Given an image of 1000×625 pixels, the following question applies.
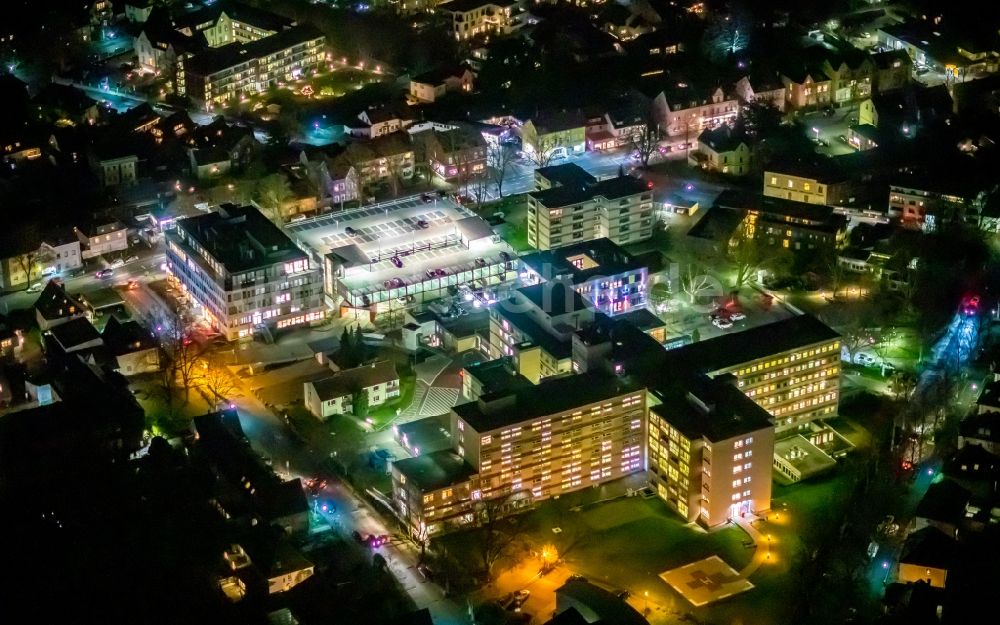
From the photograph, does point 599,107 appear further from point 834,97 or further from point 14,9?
point 14,9

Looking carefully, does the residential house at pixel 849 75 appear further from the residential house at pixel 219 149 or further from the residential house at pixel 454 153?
the residential house at pixel 219 149

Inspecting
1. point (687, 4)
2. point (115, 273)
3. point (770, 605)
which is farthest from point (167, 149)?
point (770, 605)

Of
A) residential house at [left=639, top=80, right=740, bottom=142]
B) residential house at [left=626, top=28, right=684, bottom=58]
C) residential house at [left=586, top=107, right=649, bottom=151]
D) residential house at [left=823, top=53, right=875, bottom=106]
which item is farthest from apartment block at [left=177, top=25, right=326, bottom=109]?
residential house at [left=823, top=53, right=875, bottom=106]

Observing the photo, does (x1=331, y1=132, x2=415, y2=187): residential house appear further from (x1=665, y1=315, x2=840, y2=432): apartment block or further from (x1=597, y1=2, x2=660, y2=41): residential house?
(x1=665, y1=315, x2=840, y2=432): apartment block

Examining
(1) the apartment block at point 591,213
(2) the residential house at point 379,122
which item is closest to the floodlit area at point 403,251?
(1) the apartment block at point 591,213

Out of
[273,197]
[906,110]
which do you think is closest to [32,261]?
[273,197]
